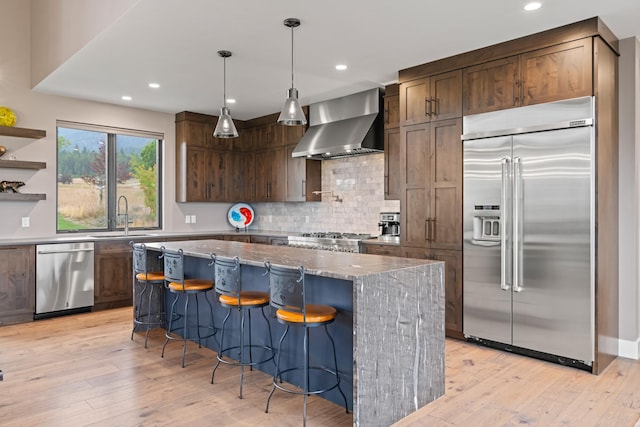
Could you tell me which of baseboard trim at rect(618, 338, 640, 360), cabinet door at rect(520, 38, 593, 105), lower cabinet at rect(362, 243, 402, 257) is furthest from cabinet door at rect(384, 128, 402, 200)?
baseboard trim at rect(618, 338, 640, 360)

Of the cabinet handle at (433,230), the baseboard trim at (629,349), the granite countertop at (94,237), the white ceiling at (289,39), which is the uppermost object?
the white ceiling at (289,39)

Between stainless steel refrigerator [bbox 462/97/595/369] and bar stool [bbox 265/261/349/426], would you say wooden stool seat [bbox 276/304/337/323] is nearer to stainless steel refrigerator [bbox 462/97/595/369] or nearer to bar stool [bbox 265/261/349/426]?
bar stool [bbox 265/261/349/426]

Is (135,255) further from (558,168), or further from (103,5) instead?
(558,168)

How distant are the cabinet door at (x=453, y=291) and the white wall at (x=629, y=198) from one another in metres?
1.32

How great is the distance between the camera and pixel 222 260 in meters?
3.16

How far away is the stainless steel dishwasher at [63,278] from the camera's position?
16.0 feet

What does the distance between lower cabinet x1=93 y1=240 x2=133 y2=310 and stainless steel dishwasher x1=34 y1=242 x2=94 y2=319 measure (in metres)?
0.09

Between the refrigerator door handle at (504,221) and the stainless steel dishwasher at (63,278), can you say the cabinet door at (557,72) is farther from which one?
the stainless steel dishwasher at (63,278)

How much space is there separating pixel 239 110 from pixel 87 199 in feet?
7.86

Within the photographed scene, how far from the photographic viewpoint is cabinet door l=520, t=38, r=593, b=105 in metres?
3.38

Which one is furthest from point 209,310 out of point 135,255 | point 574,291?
point 574,291

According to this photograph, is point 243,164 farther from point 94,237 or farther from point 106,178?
point 94,237

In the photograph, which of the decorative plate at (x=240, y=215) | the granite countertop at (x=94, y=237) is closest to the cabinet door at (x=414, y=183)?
the granite countertop at (x=94, y=237)

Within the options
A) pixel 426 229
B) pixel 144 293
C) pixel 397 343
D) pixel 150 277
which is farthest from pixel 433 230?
pixel 144 293
